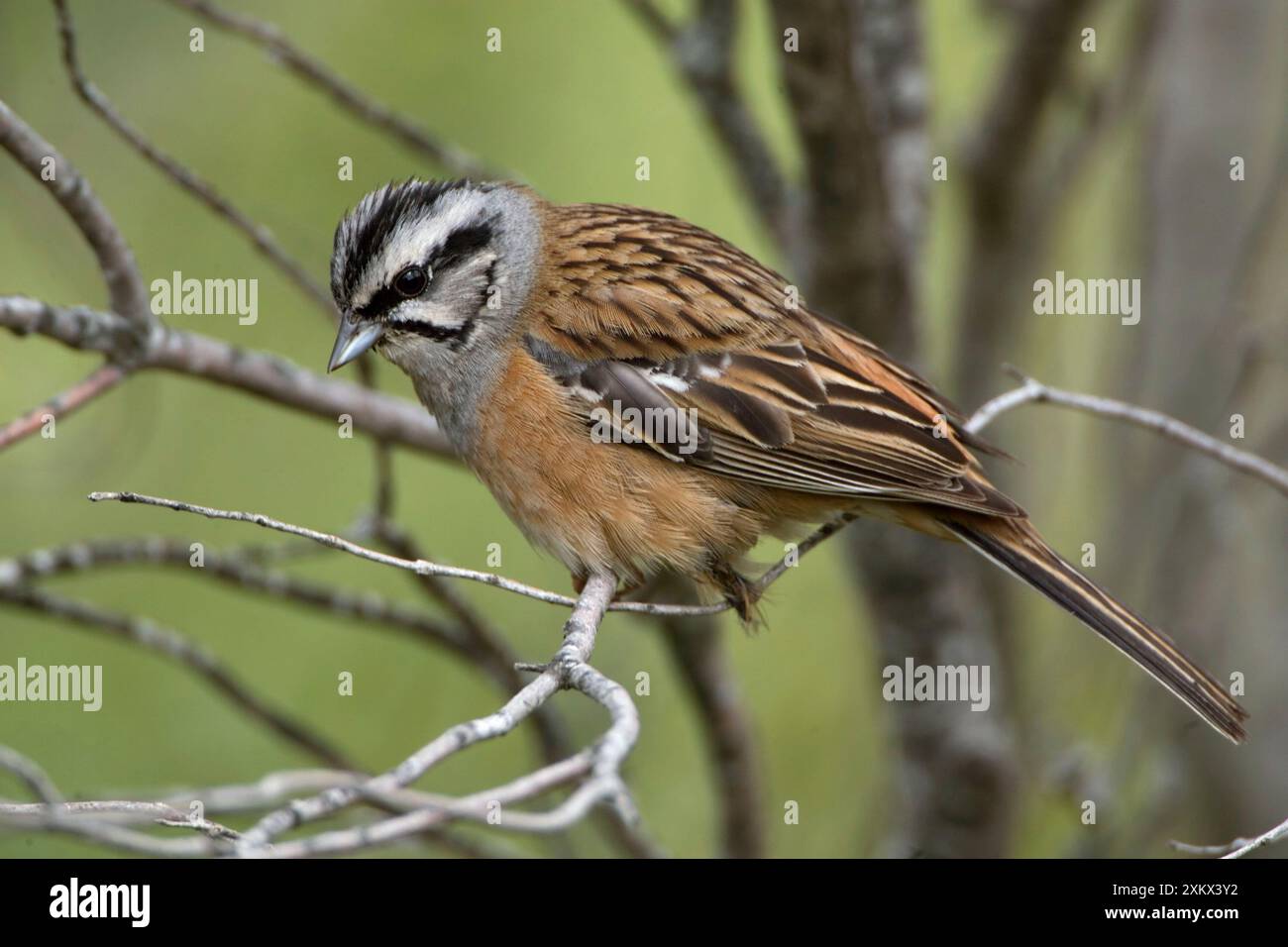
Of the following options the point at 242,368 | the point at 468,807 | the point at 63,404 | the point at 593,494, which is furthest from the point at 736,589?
the point at 468,807

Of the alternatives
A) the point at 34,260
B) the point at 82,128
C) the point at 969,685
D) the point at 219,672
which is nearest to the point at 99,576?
the point at 34,260

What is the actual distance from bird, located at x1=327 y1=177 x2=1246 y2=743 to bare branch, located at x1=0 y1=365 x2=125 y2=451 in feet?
2.26

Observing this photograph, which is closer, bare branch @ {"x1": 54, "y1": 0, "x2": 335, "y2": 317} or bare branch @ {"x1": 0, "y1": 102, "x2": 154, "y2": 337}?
bare branch @ {"x1": 0, "y1": 102, "x2": 154, "y2": 337}

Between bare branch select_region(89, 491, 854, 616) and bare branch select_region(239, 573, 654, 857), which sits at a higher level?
bare branch select_region(89, 491, 854, 616)

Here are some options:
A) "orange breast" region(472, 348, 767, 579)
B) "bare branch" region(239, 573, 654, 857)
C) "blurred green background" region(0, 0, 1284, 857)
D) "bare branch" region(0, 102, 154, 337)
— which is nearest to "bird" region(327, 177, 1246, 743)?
"orange breast" region(472, 348, 767, 579)

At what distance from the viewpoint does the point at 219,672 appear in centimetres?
453

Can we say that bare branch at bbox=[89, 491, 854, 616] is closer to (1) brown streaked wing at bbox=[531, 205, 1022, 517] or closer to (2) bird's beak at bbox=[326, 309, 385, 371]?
(1) brown streaked wing at bbox=[531, 205, 1022, 517]

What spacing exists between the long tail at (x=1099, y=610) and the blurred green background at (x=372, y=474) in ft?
4.91

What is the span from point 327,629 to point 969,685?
3.36m

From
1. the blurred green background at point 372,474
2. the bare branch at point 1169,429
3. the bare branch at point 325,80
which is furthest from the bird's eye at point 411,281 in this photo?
the bare branch at point 1169,429

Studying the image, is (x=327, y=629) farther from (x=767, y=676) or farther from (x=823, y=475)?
(x=823, y=475)

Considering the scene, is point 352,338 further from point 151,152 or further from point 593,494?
point 593,494

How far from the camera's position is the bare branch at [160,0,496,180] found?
4504mm
